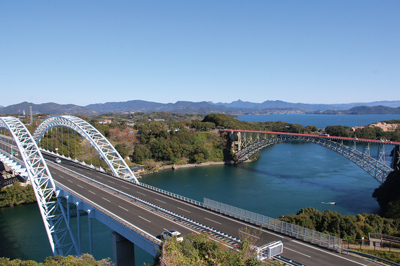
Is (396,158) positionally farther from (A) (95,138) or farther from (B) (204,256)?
(A) (95,138)

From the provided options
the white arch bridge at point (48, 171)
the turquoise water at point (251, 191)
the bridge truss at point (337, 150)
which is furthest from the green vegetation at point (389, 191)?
the white arch bridge at point (48, 171)

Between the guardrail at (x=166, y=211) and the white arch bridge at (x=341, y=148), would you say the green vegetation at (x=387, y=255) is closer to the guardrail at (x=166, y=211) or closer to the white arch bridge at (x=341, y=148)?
the guardrail at (x=166, y=211)

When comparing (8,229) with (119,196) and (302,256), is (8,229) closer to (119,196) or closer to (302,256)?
(119,196)

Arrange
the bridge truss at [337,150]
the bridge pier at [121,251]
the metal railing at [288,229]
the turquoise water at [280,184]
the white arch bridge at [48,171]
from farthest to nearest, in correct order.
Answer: the bridge truss at [337,150], the turquoise water at [280,184], the white arch bridge at [48,171], the bridge pier at [121,251], the metal railing at [288,229]

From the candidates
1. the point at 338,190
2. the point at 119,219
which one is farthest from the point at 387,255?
the point at 338,190

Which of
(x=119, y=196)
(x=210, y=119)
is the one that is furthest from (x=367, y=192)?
(x=210, y=119)

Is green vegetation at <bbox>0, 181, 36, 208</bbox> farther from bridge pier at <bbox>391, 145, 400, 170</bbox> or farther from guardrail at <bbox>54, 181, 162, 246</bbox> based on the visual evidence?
bridge pier at <bbox>391, 145, 400, 170</bbox>

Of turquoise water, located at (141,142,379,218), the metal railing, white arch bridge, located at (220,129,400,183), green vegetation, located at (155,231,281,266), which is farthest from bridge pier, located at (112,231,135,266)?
white arch bridge, located at (220,129,400,183)

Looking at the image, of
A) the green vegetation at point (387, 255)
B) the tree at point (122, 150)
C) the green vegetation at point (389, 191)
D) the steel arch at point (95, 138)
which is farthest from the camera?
the tree at point (122, 150)
